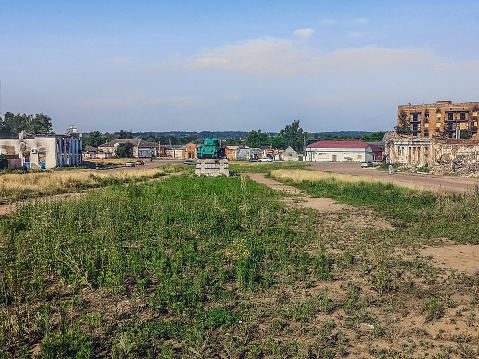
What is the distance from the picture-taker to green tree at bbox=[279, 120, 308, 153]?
114375 millimetres

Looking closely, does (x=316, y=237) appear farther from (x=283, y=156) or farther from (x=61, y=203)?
(x=283, y=156)

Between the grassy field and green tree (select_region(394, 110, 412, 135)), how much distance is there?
60.1 meters

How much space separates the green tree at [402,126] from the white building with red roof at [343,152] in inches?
282

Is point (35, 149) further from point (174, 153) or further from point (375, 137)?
point (375, 137)

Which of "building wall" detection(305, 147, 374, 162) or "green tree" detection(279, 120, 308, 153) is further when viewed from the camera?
"green tree" detection(279, 120, 308, 153)

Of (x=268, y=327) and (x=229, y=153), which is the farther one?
(x=229, y=153)

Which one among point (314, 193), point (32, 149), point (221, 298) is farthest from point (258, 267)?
point (32, 149)

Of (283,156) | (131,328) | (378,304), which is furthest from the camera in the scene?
(283,156)

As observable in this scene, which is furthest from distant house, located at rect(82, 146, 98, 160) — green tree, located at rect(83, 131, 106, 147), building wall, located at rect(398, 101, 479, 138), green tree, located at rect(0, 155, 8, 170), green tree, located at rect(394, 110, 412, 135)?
building wall, located at rect(398, 101, 479, 138)

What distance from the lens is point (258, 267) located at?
10266mm

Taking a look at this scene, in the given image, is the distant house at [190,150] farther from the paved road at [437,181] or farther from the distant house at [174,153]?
the paved road at [437,181]

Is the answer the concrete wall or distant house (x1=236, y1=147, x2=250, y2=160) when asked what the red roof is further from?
the concrete wall

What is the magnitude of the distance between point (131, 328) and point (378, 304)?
4.56m

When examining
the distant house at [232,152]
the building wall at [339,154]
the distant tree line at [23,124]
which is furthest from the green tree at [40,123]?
the building wall at [339,154]
